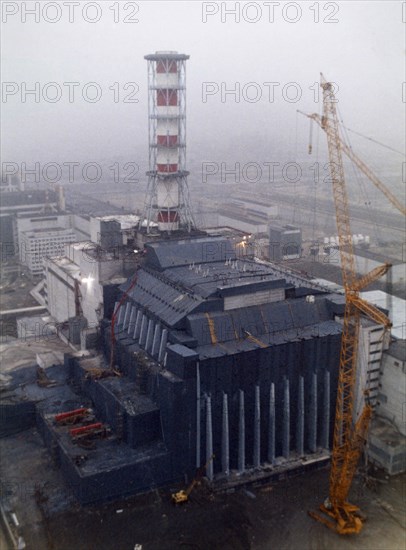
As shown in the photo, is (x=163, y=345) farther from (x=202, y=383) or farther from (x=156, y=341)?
(x=202, y=383)

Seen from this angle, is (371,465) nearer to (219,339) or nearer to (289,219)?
(219,339)

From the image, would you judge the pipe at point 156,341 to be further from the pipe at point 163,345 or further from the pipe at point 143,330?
the pipe at point 143,330

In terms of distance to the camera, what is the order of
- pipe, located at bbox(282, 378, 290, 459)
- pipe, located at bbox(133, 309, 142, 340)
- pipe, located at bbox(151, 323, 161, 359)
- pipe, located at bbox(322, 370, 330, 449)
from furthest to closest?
pipe, located at bbox(133, 309, 142, 340) → pipe, located at bbox(151, 323, 161, 359) → pipe, located at bbox(322, 370, 330, 449) → pipe, located at bbox(282, 378, 290, 459)

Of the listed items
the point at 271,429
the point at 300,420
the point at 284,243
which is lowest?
the point at 271,429

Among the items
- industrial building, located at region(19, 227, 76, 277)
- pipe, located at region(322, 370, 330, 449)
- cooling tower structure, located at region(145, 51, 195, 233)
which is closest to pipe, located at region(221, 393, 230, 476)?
pipe, located at region(322, 370, 330, 449)

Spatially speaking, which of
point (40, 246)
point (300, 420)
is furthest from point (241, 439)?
point (40, 246)

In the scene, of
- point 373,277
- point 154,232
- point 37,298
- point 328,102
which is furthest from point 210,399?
point 37,298

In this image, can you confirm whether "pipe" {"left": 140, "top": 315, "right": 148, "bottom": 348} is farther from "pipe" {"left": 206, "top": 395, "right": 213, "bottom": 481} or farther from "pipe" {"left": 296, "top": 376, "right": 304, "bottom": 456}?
"pipe" {"left": 296, "top": 376, "right": 304, "bottom": 456}
